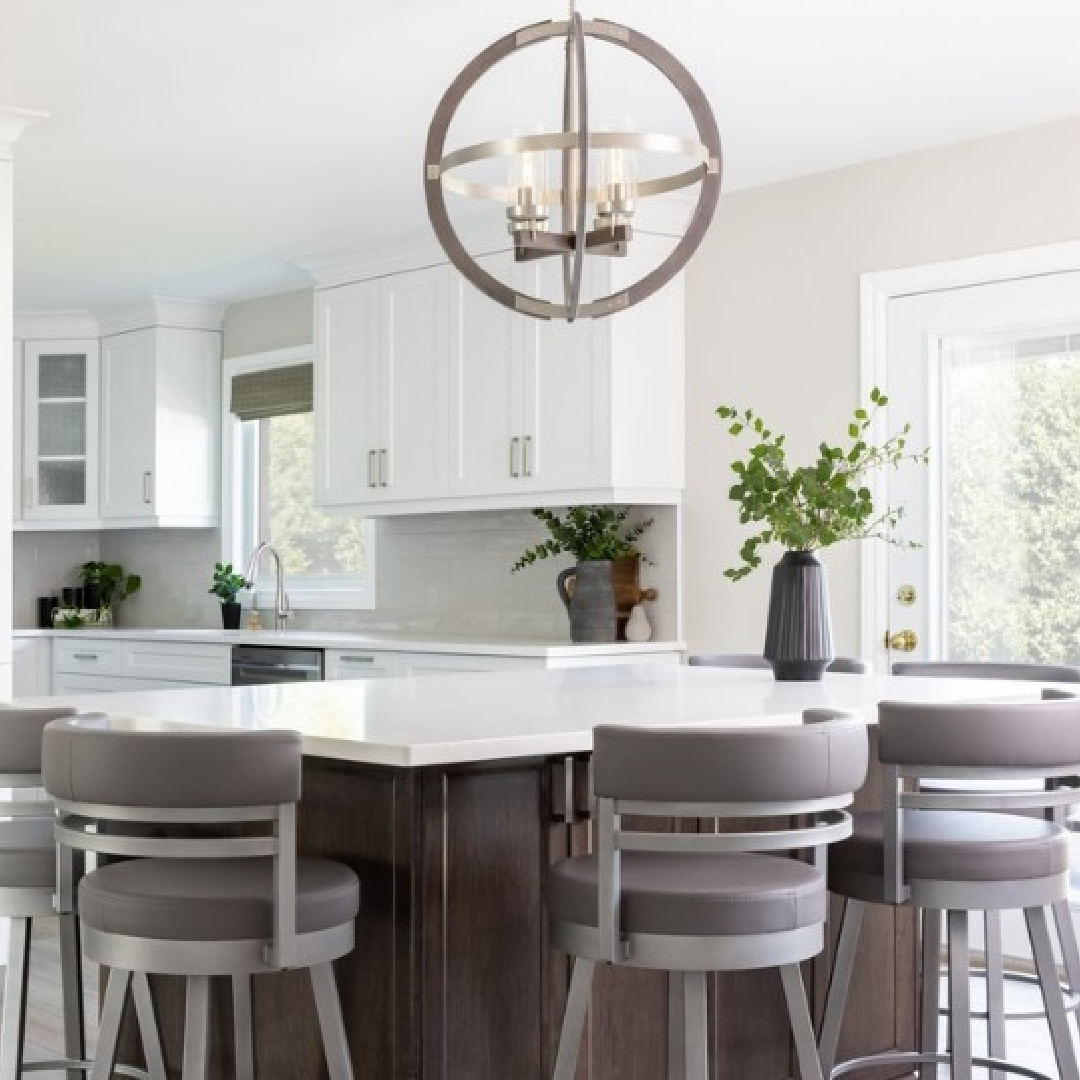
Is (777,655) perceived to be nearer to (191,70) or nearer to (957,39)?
(957,39)

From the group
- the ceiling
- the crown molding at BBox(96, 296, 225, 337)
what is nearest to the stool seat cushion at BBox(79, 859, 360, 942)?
the ceiling

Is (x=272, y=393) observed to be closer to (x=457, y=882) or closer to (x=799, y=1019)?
(x=457, y=882)

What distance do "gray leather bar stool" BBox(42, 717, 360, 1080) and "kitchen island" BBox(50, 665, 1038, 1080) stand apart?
5.8 inches

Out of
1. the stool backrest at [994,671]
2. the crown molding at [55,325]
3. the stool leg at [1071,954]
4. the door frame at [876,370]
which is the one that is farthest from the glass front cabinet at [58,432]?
the stool leg at [1071,954]

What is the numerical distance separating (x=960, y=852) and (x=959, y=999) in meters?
0.25

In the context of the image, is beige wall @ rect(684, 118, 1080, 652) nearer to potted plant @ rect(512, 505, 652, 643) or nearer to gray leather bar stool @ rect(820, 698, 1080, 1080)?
potted plant @ rect(512, 505, 652, 643)

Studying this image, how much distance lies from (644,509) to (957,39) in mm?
2261

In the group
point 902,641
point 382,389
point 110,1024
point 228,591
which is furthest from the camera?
point 228,591

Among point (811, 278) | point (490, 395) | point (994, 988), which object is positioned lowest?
point (994, 988)

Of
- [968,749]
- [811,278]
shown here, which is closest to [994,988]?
[968,749]

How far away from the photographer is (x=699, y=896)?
2.27 m

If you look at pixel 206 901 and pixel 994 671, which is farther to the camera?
pixel 994 671

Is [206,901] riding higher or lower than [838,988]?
higher

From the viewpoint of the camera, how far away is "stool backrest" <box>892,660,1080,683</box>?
12.2 ft
